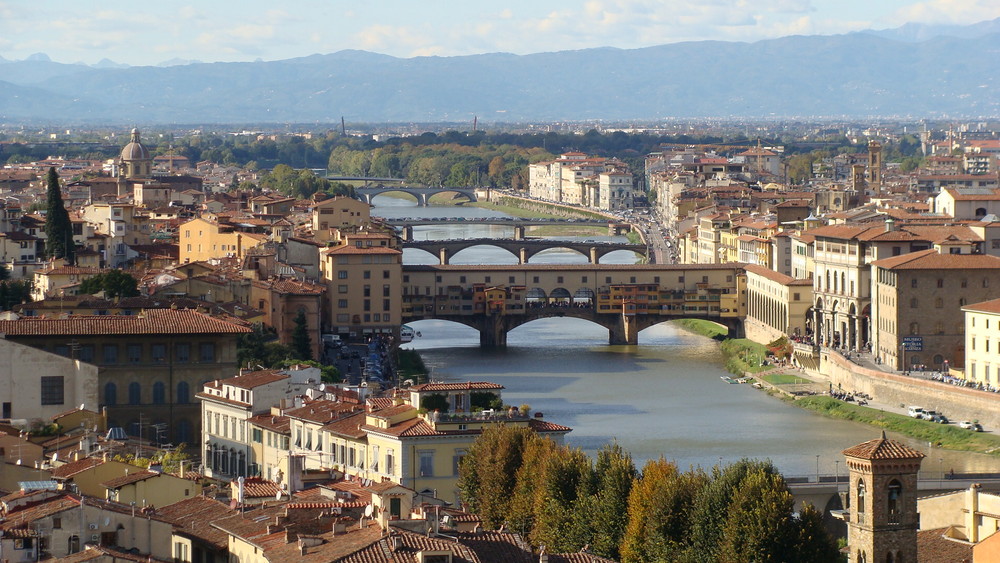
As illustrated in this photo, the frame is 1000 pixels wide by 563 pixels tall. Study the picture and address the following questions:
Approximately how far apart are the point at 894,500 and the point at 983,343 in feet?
77.6

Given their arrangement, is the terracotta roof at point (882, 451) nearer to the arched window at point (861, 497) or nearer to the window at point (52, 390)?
the arched window at point (861, 497)

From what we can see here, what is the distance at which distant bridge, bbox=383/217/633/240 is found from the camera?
78312 mm

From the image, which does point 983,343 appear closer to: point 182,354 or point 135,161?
point 182,354

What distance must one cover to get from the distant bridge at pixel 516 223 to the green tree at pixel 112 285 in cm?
3674

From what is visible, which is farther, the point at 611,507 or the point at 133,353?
the point at 133,353

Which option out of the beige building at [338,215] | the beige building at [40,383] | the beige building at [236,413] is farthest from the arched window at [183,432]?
the beige building at [338,215]

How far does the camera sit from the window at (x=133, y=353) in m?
25.9

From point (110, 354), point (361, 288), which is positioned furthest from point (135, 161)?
point (110, 354)

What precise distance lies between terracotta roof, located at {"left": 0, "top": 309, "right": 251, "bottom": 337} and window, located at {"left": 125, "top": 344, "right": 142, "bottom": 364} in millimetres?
171

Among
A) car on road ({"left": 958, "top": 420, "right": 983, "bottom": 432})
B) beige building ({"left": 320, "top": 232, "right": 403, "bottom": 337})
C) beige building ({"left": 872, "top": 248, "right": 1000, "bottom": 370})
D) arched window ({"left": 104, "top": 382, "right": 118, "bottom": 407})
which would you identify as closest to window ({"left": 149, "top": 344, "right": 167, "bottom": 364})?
arched window ({"left": 104, "top": 382, "right": 118, "bottom": 407})

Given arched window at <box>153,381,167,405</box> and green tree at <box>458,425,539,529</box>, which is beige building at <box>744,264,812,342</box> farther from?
green tree at <box>458,425,539,529</box>

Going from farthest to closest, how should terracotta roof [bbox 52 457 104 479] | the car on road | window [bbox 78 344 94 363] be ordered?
1. the car on road
2. window [bbox 78 344 94 363]
3. terracotta roof [bbox 52 457 104 479]

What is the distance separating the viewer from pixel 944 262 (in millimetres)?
42094

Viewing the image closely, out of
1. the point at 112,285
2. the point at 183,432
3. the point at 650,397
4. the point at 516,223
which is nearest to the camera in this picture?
the point at 183,432
